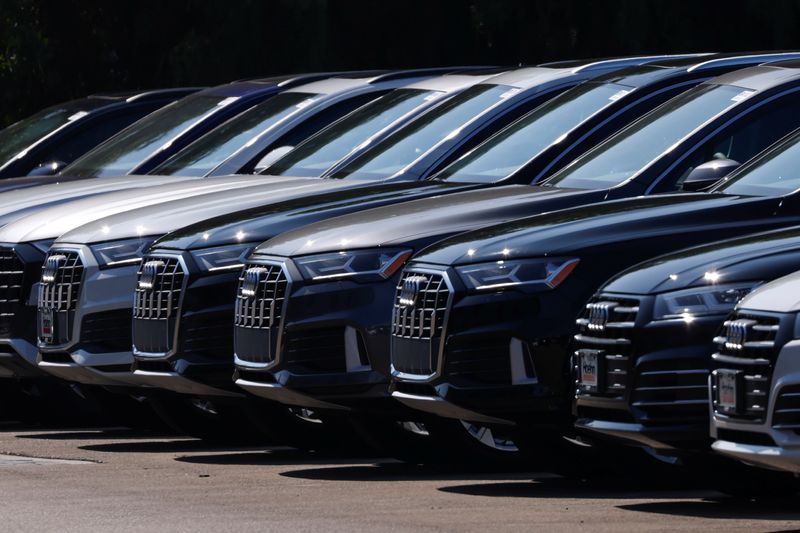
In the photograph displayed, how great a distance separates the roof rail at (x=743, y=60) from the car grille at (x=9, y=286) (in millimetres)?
3898

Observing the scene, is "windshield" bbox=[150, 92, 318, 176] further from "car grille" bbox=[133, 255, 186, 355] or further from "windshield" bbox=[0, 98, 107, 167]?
"car grille" bbox=[133, 255, 186, 355]

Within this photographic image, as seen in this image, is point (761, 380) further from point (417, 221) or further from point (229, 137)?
point (229, 137)

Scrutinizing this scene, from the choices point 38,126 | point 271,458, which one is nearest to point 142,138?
point 38,126

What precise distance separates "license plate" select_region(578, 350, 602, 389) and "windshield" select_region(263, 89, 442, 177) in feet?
15.4

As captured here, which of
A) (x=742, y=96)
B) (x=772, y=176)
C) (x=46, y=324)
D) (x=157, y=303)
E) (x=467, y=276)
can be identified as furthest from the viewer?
(x=46, y=324)

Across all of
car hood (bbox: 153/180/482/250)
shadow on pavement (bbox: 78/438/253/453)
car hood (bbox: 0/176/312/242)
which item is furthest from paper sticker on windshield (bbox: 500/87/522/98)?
shadow on pavement (bbox: 78/438/253/453)

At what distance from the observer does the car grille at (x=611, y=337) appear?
7941 millimetres

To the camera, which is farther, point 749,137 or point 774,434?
point 749,137

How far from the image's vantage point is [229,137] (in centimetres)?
1431

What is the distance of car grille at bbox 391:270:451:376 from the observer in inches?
350

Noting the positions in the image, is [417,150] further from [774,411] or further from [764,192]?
[774,411]

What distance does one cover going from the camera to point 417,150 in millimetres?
12016

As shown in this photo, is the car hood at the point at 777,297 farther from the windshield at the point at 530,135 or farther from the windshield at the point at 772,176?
the windshield at the point at 530,135

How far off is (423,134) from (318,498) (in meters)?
3.80
